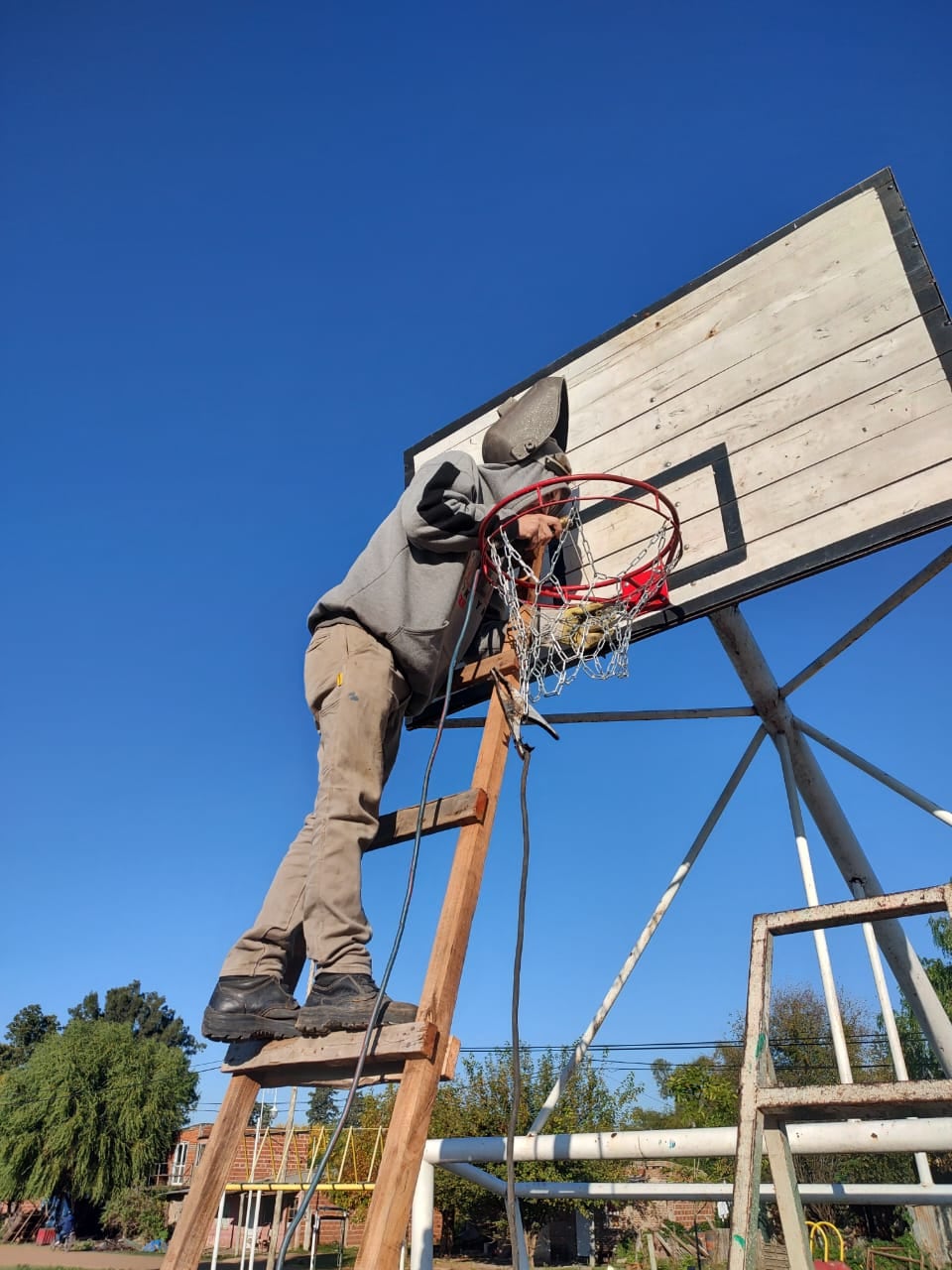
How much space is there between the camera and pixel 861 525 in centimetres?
377

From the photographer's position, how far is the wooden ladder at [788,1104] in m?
1.62

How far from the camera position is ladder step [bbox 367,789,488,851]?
2.34m

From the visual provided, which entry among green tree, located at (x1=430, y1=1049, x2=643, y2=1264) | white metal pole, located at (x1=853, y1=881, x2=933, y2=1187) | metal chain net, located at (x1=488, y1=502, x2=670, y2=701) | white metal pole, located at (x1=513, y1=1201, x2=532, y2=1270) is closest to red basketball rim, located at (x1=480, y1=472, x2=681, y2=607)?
metal chain net, located at (x1=488, y1=502, x2=670, y2=701)

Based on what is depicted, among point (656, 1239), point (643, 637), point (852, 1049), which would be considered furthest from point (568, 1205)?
point (643, 637)

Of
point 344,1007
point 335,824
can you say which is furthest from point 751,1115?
point 335,824

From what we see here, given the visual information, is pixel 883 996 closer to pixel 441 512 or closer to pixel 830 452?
pixel 830 452

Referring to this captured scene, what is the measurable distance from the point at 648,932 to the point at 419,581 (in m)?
2.62

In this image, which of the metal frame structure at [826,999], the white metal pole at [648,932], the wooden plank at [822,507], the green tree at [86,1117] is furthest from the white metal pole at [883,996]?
the green tree at [86,1117]

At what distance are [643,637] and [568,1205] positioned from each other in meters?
22.9

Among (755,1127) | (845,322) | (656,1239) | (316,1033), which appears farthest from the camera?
(656,1239)

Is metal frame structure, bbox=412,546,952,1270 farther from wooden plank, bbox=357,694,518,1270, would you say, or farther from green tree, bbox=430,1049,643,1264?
green tree, bbox=430,1049,643,1264

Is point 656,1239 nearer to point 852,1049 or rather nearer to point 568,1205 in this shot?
point 568,1205

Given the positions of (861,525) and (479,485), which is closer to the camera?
(479,485)

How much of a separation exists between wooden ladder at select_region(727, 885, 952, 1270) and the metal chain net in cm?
129
